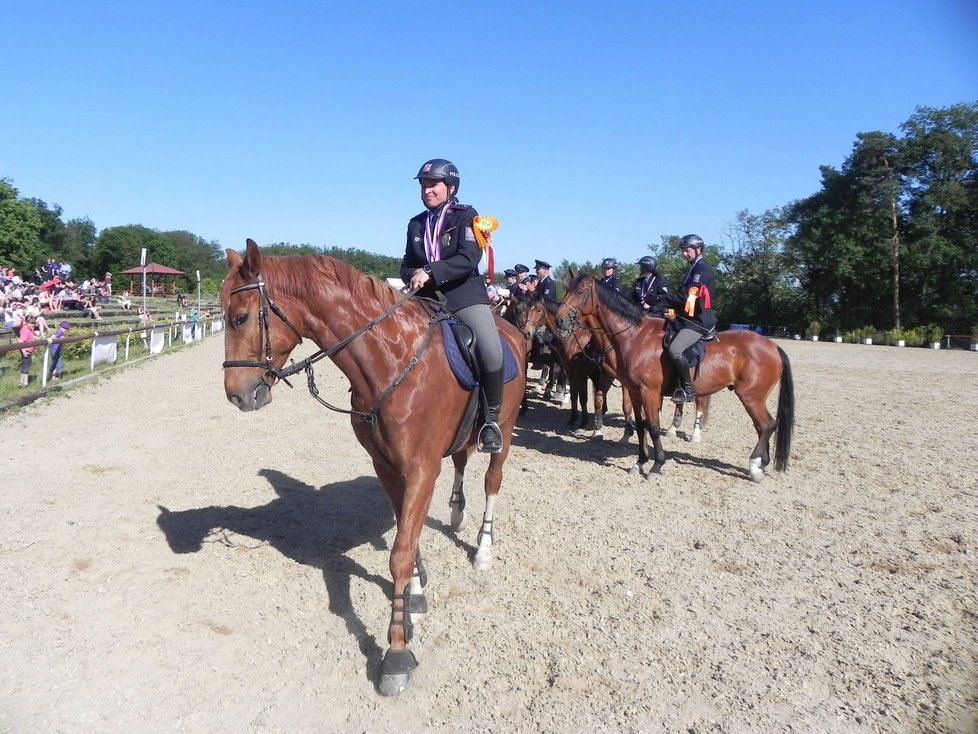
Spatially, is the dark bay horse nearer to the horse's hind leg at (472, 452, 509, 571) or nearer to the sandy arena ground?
the sandy arena ground

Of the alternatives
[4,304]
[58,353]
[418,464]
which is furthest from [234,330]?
[4,304]

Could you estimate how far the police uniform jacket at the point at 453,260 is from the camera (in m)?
4.10

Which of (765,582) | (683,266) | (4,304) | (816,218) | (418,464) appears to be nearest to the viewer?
(418,464)

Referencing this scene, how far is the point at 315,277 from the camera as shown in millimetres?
3781

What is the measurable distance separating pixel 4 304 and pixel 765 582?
75.0ft

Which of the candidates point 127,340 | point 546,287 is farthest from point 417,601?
point 127,340

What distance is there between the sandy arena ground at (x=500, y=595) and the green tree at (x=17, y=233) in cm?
Result: 5917

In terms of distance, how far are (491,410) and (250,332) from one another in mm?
1760

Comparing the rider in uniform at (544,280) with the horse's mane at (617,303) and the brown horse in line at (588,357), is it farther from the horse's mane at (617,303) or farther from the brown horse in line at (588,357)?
the horse's mane at (617,303)

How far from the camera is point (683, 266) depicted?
5603 centimetres

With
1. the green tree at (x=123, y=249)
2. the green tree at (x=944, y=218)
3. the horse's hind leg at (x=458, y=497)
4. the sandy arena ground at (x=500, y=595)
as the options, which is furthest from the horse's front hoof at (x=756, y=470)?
the green tree at (x=123, y=249)

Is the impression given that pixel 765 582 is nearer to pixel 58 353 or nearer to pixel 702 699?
pixel 702 699

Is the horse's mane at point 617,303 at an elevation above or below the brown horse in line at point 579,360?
above

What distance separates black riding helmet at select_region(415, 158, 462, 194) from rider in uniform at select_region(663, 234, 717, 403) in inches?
178
